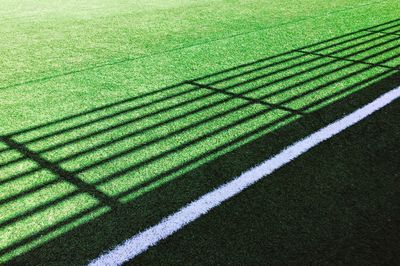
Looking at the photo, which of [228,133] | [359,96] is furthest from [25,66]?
[359,96]

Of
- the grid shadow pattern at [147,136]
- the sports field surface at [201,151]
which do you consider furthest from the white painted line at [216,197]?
the grid shadow pattern at [147,136]

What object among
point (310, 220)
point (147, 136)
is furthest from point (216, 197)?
point (147, 136)

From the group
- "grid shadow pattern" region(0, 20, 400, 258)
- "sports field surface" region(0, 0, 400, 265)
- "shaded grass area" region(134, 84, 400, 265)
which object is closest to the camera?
"shaded grass area" region(134, 84, 400, 265)

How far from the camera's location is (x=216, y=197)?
9.67 ft

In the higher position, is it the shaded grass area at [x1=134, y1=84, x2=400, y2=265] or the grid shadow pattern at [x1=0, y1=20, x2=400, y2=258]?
the grid shadow pattern at [x1=0, y1=20, x2=400, y2=258]

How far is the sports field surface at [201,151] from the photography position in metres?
2.55

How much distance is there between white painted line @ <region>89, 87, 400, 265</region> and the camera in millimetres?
2443

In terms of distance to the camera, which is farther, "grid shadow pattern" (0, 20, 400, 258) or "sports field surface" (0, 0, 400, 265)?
"grid shadow pattern" (0, 20, 400, 258)

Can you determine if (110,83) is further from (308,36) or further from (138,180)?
(308,36)

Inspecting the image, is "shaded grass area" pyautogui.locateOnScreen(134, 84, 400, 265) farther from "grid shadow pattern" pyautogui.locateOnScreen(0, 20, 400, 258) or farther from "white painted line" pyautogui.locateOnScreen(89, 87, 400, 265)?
"grid shadow pattern" pyautogui.locateOnScreen(0, 20, 400, 258)

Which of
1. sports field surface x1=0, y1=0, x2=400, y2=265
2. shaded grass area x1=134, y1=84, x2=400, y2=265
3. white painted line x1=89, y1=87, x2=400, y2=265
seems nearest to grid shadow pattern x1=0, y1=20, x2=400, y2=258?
sports field surface x1=0, y1=0, x2=400, y2=265

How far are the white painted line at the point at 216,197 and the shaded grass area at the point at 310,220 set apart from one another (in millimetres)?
61

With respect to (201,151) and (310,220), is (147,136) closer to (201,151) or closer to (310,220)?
(201,151)

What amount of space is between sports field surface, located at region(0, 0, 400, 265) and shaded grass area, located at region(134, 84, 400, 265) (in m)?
0.01
